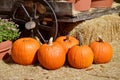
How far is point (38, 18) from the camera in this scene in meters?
4.61

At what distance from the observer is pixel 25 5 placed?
4.81 meters

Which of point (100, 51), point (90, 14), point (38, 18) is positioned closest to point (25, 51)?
point (38, 18)

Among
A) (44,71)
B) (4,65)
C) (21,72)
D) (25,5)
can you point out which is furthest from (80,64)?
(25,5)

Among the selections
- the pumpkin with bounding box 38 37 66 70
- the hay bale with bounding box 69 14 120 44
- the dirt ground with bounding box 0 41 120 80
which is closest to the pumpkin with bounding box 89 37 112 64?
the dirt ground with bounding box 0 41 120 80

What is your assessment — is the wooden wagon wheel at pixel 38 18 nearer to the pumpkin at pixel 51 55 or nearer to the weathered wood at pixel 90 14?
the weathered wood at pixel 90 14

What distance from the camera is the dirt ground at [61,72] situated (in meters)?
3.80

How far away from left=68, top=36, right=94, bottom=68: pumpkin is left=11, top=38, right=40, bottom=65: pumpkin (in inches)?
19.0

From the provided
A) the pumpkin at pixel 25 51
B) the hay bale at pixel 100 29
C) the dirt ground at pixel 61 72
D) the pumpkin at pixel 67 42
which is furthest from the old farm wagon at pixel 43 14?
the dirt ground at pixel 61 72

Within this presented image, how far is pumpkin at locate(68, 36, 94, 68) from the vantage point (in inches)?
157

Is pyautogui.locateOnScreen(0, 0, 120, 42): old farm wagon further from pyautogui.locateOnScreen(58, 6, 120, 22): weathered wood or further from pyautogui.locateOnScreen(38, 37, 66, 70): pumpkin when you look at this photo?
pyautogui.locateOnScreen(38, 37, 66, 70): pumpkin

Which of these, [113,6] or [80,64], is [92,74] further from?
[113,6]

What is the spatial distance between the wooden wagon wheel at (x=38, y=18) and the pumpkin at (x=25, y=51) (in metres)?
0.48

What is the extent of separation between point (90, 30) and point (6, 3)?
141 centimetres

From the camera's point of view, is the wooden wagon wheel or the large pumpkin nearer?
the large pumpkin
